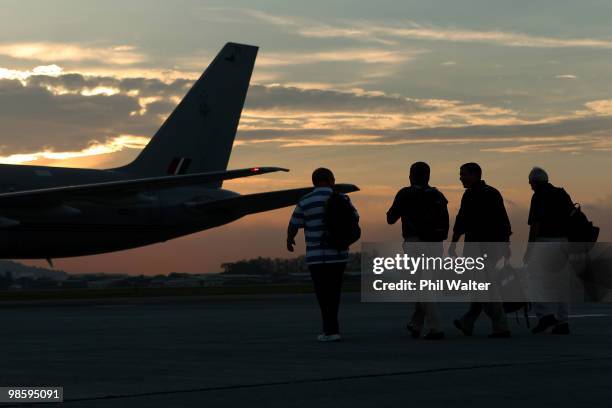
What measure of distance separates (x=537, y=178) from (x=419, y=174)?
71.8 inches

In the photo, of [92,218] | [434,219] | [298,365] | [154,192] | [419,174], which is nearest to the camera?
[298,365]

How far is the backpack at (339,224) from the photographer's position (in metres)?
13.5

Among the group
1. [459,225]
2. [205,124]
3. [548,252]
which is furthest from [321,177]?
[205,124]

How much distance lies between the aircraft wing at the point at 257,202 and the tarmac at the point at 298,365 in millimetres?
16454

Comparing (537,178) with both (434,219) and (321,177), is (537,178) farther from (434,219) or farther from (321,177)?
(321,177)

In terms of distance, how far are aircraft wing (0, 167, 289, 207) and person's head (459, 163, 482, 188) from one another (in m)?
15.4

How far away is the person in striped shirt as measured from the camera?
13547 millimetres

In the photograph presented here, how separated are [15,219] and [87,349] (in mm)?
20081

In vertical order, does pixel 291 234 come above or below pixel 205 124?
below

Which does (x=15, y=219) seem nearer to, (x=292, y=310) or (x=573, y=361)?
(x=292, y=310)

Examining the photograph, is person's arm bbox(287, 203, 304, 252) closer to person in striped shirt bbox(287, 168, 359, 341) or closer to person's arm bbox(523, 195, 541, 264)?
person in striped shirt bbox(287, 168, 359, 341)

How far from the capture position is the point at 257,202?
34562 millimetres

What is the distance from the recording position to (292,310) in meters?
22.3

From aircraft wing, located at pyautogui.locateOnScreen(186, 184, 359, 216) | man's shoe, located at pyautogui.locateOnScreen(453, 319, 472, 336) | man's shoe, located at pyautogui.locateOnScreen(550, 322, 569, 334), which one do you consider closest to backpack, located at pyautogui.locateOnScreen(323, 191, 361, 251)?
man's shoe, located at pyautogui.locateOnScreen(453, 319, 472, 336)
